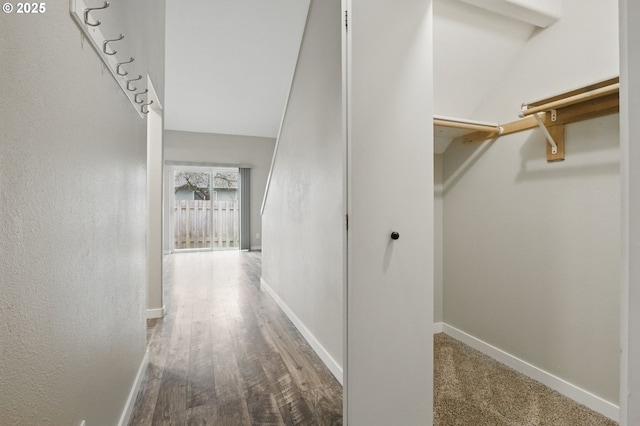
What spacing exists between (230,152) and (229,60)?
337 cm

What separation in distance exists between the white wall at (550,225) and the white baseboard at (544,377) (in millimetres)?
33

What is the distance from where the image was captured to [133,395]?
5.18ft

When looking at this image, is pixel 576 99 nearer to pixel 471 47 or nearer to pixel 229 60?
pixel 471 47

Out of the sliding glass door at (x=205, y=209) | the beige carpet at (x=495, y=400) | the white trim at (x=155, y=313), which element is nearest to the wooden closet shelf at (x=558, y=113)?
the beige carpet at (x=495, y=400)

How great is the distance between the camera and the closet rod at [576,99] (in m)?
1.44

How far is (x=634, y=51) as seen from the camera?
51 centimetres

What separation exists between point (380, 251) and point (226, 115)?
6339 millimetres

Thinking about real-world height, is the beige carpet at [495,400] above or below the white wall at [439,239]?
below

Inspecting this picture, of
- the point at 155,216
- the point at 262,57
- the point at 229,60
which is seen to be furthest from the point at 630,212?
the point at 229,60

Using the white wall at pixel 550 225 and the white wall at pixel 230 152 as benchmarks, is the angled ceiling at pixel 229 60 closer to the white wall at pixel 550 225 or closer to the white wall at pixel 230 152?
the white wall at pixel 230 152

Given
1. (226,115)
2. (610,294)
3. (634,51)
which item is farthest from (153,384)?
(226,115)

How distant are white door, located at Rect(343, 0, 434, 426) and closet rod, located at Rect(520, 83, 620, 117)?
0.71 m

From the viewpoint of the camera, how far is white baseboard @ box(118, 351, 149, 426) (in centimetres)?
140

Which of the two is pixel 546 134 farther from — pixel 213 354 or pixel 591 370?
pixel 213 354
